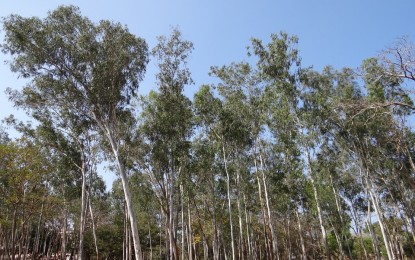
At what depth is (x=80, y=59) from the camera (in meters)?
16.5

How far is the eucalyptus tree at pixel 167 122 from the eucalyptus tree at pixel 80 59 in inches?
82.8

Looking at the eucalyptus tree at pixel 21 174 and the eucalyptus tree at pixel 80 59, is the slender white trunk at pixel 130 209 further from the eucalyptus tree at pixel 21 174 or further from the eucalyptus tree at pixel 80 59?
the eucalyptus tree at pixel 21 174

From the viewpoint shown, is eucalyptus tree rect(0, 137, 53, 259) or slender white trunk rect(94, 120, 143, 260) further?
eucalyptus tree rect(0, 137, 53, 259)

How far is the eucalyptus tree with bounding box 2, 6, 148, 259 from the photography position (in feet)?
52.8

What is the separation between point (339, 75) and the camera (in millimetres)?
22750

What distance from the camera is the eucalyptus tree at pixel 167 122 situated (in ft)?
61.6

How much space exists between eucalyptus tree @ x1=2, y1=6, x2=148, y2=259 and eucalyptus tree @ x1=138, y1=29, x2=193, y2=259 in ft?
6.90

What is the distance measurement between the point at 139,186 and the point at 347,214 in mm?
20230

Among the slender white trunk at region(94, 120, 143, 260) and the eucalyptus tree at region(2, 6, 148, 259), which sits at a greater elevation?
the eucalyptus tree at region(2, 6, 148, 259)

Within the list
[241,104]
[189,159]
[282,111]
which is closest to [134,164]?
[189,159]

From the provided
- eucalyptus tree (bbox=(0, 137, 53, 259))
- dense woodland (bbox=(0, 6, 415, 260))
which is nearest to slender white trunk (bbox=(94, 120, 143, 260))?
dense woodland (bbox=(0, 6, 415, 260))

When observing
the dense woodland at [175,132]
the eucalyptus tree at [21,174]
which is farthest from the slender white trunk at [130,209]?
the eucalyptus tree at [21,174]

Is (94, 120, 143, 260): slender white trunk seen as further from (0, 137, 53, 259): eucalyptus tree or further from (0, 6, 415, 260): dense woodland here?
(0, 137, 53, 259): eucalyptus tree

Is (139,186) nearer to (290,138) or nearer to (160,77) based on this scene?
(160,77)
